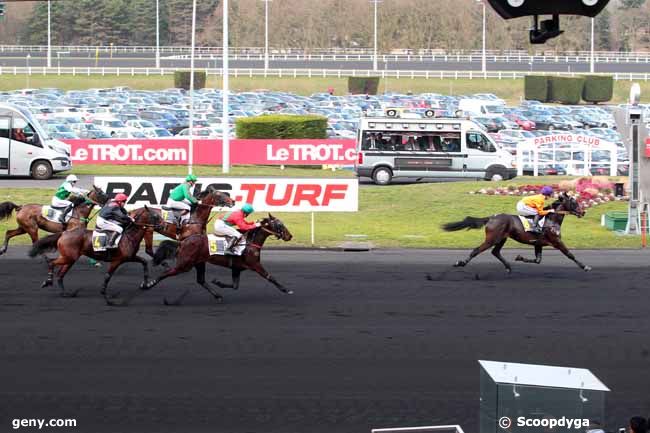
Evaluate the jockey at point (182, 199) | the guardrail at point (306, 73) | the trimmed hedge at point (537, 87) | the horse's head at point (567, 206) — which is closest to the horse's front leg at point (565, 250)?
the horse's head at point (567, 206)

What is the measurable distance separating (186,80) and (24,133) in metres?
34.4

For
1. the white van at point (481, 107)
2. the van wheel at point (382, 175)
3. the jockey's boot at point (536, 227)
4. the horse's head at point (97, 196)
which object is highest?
the white van at point (481, 107)

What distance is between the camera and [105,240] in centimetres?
1529

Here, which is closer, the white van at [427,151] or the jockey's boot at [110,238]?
the jockey's boot at [110,238]

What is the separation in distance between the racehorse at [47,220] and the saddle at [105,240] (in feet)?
6.11

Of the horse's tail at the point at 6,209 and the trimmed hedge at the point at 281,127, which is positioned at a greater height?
the trimmed hedge at the point at 281,127

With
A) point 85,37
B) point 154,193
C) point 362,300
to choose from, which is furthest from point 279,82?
point 362,300

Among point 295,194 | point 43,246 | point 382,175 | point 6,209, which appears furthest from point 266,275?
point 382,175

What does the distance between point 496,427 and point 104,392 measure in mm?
5050

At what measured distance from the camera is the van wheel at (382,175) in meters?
33.1

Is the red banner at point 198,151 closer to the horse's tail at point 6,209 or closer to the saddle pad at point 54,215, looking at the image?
the horse's tail at point 6,209

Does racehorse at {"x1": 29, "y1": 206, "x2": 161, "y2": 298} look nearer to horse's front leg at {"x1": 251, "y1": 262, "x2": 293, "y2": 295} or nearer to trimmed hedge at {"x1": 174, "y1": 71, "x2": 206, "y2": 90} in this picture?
horse's front leg at {"x1": 251, "y1": 262, "x2": 293, "y2": 295}

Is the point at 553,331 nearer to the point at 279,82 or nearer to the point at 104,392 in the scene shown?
the point at 104,392

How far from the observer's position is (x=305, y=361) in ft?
38.6
